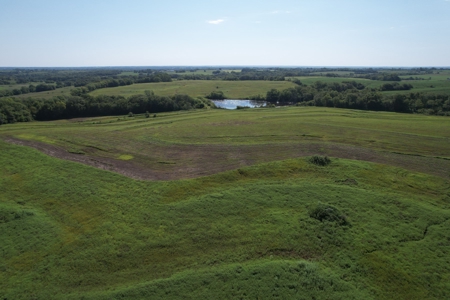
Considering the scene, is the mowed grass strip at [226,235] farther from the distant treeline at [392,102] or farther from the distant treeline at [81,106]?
the distant treeline at [392,102]

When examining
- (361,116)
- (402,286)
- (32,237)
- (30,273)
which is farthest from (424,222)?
(361,116)

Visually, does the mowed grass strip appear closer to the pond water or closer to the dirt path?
the dirt path

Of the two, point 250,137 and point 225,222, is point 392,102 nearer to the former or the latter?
point 250,137

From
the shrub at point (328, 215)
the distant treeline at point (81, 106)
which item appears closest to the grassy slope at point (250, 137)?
the shrub at point (328, 215)

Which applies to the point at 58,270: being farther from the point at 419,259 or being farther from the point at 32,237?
the point at 419,259

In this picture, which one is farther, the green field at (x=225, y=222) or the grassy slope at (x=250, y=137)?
Result: the grassy slope at (x=250, y=137)
